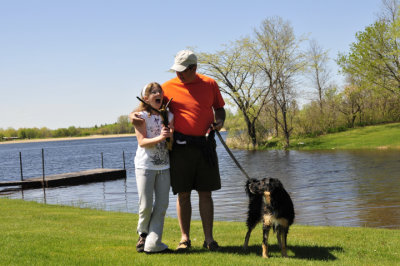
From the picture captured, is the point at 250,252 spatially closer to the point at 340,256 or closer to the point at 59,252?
the point at 340,256

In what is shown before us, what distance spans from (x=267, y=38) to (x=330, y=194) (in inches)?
1253

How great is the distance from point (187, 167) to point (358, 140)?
37735 millimetres

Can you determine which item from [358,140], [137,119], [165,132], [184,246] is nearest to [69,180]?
[184,246]

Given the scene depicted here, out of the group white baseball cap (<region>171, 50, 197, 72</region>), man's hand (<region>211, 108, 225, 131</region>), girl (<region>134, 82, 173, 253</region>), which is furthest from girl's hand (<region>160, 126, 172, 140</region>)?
white baseball cap (<region>171, 50, 197, 72</region>)

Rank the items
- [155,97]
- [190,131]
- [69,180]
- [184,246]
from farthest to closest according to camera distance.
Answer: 1. [69,180]
2. [184,246]
3. [190,131]
4. [155,97]

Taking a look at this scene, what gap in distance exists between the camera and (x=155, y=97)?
5.65 meters

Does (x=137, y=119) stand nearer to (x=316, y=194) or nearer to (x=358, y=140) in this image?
(x=316, y=194)

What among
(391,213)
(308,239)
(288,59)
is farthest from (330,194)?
(288,59)

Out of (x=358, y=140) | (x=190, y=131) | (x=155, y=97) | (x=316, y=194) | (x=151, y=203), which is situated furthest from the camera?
(x=358, y=140)

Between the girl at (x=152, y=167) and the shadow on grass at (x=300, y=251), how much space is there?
43.0 inches

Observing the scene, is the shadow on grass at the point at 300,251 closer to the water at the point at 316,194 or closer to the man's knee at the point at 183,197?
the man's knee at the point at 183,197

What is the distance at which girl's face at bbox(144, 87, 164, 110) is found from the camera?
565 centimetres

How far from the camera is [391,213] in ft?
39.5

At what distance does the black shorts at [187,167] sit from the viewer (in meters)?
5.93
